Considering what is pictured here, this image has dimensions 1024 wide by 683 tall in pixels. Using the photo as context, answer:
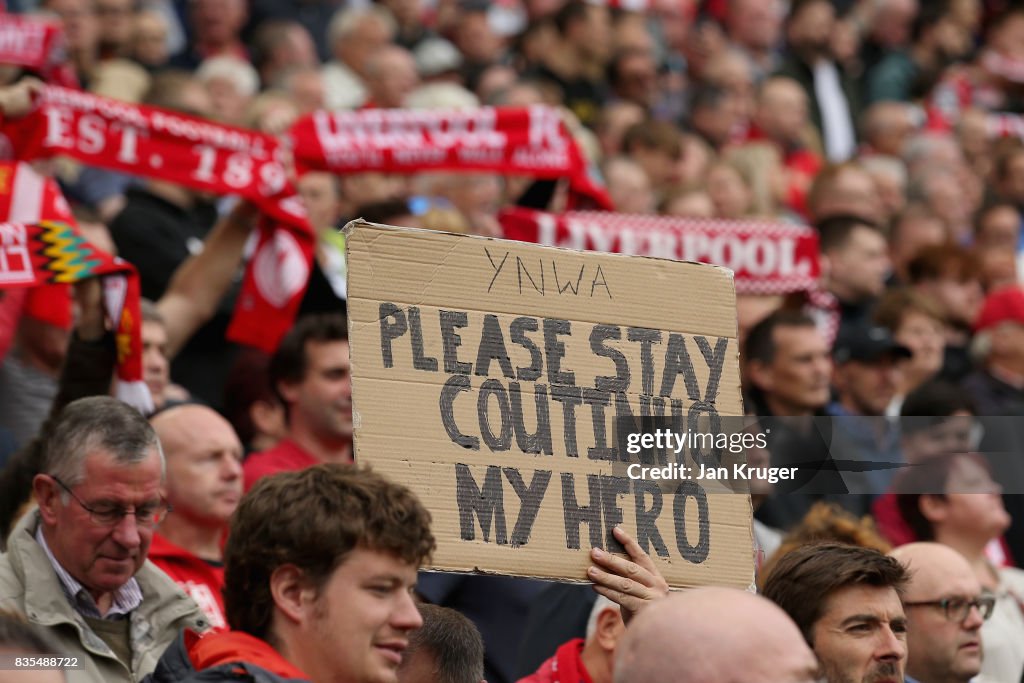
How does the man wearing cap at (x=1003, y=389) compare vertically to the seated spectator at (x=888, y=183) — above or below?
below

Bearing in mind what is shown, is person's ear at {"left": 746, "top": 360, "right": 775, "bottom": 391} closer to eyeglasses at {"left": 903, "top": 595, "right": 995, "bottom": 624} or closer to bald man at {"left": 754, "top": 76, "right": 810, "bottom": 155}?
eyeglasses at {"left": 903, "top": 595, "right": 995, "bottom": 624}

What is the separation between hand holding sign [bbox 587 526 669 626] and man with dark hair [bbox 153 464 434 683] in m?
0.65

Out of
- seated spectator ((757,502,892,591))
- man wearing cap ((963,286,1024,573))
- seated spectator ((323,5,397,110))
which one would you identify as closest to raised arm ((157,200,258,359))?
seated spectator ((757,502,892,591))

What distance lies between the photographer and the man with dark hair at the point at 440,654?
4.16 m

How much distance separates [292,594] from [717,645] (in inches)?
36.9

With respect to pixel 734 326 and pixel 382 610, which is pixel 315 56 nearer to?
pixel 734 326

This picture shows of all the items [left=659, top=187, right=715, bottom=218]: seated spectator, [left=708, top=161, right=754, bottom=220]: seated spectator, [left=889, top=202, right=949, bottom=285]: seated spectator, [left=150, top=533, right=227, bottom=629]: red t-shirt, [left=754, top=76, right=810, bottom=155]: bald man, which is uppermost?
[left=754, top=76, right=810, bottom=155]: bald man

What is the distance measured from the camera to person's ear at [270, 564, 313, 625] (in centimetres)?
348

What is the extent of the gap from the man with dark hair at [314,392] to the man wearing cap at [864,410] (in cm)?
210

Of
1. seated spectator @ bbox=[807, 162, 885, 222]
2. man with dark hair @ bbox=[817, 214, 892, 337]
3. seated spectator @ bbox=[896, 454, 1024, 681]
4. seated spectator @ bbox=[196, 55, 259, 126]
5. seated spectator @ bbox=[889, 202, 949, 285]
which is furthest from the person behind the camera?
seated spectator @ bbox=[889, 202, 949, 285]

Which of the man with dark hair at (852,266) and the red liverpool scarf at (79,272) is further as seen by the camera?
the man with dark hair at (852,266)

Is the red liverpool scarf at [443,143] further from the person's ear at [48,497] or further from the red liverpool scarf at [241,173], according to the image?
the person's ear at [48,497]

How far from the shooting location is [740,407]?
4488 mm

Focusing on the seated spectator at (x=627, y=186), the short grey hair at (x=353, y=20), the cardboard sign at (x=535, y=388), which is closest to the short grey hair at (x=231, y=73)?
the short grey hair at (x=353, y=20)
